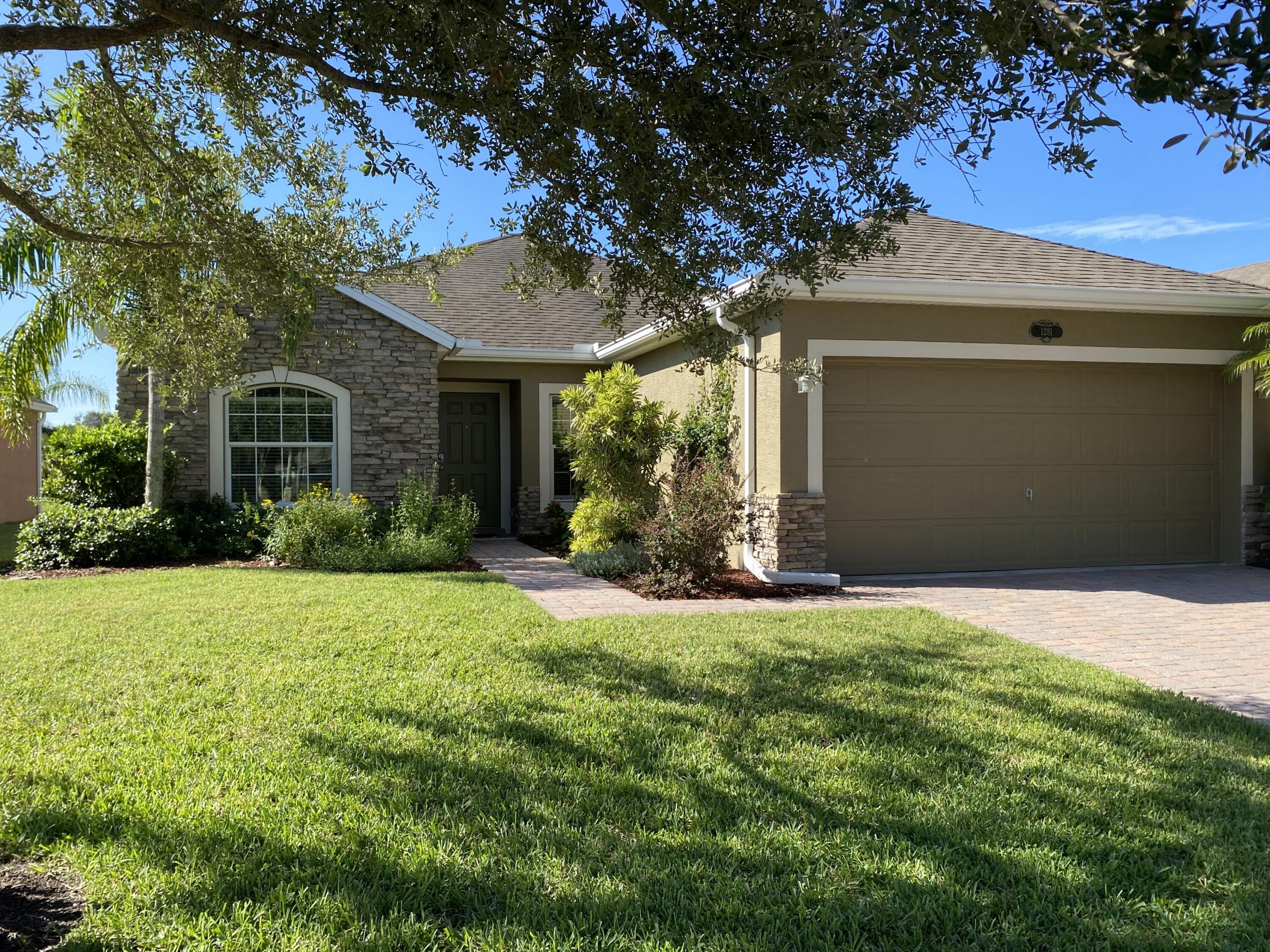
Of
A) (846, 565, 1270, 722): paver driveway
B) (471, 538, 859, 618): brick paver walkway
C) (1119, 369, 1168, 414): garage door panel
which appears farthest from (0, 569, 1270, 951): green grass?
(1119, 369, 1168, 414): garage door panel

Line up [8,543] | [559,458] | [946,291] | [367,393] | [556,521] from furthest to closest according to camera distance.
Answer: [559,458] < [8,543] < [556,521] < [367,393] < [946,291]

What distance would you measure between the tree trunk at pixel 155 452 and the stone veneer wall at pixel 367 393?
2.65 feet

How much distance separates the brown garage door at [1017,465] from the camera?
10727 millimetres

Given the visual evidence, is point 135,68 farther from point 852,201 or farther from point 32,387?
point 852,201

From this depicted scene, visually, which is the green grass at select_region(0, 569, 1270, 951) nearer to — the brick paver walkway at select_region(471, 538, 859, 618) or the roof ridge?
the brick paver walkway at select_region(471, 538, 859, 618)

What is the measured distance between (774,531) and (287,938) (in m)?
7.82

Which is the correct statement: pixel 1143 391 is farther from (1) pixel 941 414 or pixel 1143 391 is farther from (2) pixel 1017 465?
(1) pixel 941 414

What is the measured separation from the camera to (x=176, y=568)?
1131cm

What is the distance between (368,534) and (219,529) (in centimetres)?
216

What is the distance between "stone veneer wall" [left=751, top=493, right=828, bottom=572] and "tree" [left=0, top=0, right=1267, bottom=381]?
4391 mm

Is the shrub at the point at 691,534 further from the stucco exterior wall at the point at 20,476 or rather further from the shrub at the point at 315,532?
the stucco exterior wall at the point at 20,476

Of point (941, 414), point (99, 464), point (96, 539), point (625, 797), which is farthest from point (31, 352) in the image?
point (941, 414)

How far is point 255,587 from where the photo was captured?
951cm

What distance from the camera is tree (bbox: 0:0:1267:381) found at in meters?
4.06
